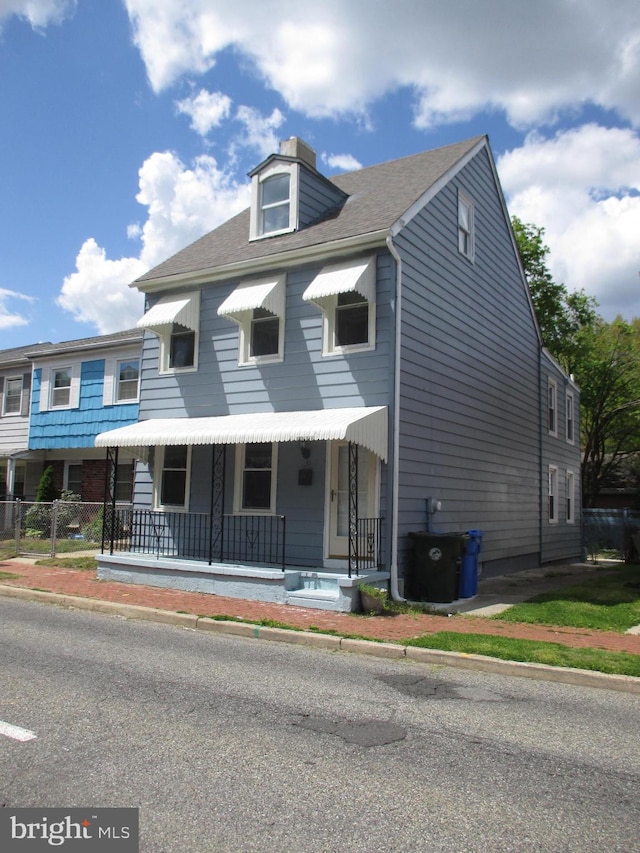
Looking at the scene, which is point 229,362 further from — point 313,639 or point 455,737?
point 455,737

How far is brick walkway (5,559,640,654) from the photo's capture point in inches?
344

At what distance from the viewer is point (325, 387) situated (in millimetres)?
12258

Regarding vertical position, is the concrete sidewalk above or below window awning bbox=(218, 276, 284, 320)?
below

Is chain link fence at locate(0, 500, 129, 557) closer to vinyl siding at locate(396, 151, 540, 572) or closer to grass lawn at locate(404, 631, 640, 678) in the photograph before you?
vinyl siding at locate(396, 151, 540, 572)

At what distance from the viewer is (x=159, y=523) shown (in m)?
14.2

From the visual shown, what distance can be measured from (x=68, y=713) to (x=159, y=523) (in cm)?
899

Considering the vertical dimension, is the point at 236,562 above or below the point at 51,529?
below

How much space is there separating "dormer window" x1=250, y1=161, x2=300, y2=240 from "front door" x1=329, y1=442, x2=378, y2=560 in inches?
195

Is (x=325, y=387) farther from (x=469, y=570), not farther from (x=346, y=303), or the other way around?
(x=469, y=570)

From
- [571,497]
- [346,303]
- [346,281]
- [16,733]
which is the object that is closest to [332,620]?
[16,733]

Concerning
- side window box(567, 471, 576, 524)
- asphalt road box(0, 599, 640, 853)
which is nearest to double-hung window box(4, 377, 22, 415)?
asphalt road box(0, 599, 640, 853)

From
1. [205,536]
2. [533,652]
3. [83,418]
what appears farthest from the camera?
[83,418]

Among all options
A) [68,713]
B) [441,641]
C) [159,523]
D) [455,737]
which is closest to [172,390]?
[159,523]

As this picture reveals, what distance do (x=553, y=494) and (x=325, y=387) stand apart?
10917mm
